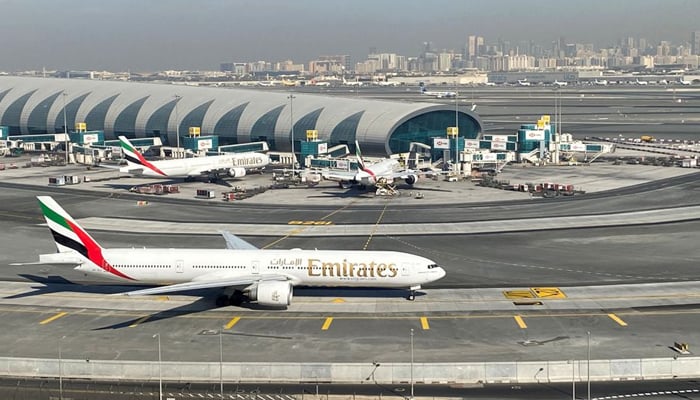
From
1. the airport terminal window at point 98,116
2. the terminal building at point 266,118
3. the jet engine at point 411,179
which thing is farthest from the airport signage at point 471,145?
the airport terminal window at point 98,116

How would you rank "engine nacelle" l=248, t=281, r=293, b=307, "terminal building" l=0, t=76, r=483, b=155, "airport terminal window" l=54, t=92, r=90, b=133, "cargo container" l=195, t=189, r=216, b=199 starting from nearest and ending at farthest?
"engine nacelle" l=248, t=281, r=293, b=307 → "cargo container" l=195, t=189, r=216, b=199 → "terminal building" l=0, t=76, r=483, b=155 → "airport terminal window" l=54, t=92, r=90, b=133

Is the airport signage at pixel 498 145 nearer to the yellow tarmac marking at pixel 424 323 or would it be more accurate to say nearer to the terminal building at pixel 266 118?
the terminal building at pixel 266 118

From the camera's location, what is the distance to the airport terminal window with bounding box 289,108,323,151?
165m

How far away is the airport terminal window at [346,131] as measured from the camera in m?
158

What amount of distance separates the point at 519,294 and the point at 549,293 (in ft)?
7.96

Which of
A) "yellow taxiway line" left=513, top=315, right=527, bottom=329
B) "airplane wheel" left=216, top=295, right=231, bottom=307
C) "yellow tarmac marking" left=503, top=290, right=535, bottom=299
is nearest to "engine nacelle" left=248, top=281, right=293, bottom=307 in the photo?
"airplane wheel" left=216, top=295, right=231, bottom=307

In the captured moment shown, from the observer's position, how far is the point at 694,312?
59375 mm

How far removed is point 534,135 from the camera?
160m

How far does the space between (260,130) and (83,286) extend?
4116 inches

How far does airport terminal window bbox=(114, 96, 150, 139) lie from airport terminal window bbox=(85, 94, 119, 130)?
15.4ft

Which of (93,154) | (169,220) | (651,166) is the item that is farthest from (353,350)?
(93,154)

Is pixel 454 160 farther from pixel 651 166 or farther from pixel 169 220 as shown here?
pixel 169 220

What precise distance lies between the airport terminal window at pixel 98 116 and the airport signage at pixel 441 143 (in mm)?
82143

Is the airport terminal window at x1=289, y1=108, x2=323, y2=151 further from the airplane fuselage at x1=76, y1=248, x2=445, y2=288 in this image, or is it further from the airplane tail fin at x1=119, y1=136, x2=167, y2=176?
the airplane fuselage at x1=76, y1=248, x2=445, y2=288
